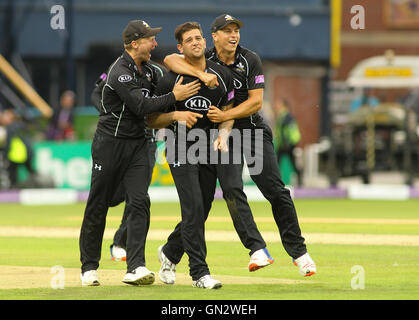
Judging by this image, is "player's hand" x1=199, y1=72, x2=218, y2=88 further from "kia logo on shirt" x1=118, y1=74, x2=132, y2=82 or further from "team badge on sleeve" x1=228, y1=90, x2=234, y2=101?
"kia logo on shirt" x1=118, y1=74, x2=132, y2=82

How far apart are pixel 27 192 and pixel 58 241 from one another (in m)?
7.77

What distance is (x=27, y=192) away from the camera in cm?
2183

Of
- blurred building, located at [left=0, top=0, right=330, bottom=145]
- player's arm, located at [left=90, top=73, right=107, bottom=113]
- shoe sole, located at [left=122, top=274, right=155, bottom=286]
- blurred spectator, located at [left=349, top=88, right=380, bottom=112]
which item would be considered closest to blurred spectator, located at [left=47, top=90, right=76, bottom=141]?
blurred spectator, located at [left=349, top=88, right=380, bottom=112]

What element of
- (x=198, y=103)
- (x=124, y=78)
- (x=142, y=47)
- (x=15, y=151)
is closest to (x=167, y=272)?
(x=198, y=103)

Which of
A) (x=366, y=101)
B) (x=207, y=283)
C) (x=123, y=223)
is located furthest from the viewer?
(x=366, y=101)

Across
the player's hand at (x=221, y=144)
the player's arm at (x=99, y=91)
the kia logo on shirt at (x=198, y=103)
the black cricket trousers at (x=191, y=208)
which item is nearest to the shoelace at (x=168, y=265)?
the black cricket trousers at (x=191, y=208)

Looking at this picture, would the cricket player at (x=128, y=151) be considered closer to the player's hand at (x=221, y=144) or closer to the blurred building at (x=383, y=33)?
the player's hand at (x=221, y=144)

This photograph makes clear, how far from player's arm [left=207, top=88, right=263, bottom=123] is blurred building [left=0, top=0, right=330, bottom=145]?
2284 centimetres

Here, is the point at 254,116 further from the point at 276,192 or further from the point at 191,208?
the point at 191,208

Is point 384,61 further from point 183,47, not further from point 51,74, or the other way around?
point 183,47

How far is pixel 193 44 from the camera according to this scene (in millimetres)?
9602

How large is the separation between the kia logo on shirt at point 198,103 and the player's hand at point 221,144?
0.29 m

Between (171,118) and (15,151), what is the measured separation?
12937 millimetres
